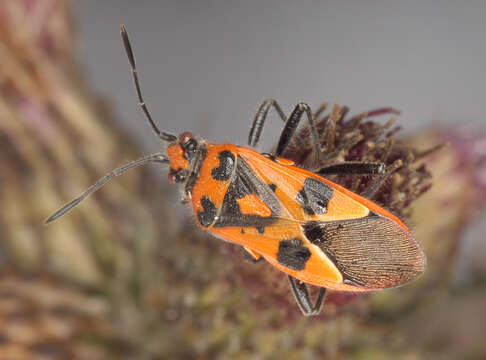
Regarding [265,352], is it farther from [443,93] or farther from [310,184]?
[443,93]

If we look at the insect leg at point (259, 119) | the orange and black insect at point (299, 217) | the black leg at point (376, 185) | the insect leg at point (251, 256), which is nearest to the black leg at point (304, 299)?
the orange and black insect at point (299, 217)

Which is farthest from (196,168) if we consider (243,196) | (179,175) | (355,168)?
(355,168)

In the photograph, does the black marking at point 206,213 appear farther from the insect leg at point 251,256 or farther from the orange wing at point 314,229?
the insect leg at point 251,256

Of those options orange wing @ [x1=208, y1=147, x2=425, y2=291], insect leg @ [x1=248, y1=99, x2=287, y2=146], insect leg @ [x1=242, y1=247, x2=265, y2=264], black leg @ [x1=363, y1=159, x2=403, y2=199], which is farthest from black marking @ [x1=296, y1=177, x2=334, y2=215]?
insect leg @ [x1=248, y1=99, x2=287, y2=146]

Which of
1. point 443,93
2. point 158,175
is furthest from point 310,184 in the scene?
point 443,93

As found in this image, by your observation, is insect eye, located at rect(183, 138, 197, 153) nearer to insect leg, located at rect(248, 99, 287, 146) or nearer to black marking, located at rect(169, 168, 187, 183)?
black marking, located at rect(169, 168, 187, 183)
